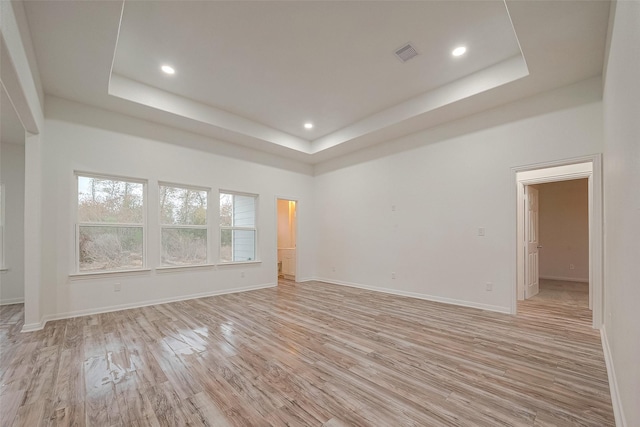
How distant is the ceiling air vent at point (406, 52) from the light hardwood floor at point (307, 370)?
3.35m

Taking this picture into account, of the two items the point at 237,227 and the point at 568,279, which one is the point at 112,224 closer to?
the point at 237,227

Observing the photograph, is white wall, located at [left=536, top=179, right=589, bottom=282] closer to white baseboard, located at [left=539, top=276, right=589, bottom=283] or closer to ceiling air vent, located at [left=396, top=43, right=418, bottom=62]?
white baseboard, located at [left=539, top=276, right=589, bottom=283]

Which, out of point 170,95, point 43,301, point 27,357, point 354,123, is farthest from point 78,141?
point 354,123

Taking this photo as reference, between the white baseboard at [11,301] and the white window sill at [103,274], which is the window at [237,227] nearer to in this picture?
the white window sill at [103,274]

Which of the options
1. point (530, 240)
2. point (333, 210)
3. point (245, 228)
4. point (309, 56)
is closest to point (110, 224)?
point (245, 228)

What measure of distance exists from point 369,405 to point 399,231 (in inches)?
149

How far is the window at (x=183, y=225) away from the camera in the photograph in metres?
4.82

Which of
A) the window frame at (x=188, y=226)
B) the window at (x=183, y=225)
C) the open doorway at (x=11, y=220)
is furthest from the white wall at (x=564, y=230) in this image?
the open doorway at (x=11, y=220)

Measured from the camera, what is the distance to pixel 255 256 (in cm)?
604

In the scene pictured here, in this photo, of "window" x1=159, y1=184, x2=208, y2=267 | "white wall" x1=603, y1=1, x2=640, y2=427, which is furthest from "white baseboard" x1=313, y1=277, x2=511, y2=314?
"window" x1=159, y1=184, x2=208, y2=267

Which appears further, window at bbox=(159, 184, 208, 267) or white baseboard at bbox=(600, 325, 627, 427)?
window at bbox=(159, 184, 208, 267)

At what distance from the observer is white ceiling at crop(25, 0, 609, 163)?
259 centimetres

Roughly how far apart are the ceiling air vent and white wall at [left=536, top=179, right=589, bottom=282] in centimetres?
604

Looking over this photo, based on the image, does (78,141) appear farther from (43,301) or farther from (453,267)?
(453,267)
